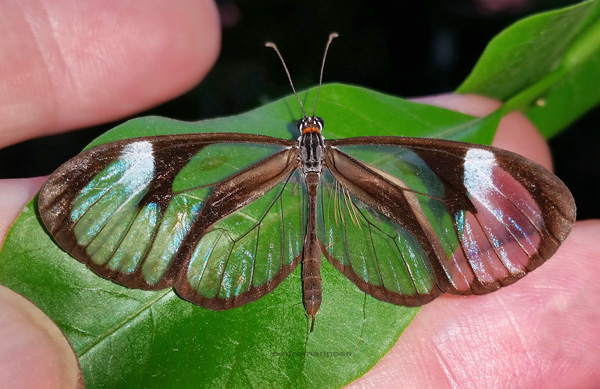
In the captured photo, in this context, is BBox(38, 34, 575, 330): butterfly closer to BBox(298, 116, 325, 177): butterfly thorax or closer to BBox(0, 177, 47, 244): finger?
BBox(298, 116, 325, 177): butterfly thorax

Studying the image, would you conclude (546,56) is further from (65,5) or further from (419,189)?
(65,5)

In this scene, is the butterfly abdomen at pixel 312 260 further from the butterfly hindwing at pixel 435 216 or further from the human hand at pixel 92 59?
the human hand at pixel 92 59

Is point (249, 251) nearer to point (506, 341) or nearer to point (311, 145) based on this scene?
point (311, 145)

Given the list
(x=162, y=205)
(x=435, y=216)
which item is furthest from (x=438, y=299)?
(x=162, y=205)

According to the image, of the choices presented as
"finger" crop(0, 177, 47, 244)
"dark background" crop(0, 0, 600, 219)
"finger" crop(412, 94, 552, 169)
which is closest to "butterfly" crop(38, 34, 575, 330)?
"finger" crop(0, 177, 47, 244)

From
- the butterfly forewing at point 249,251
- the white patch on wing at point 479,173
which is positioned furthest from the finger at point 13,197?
the white patch on wing at point 479,173
